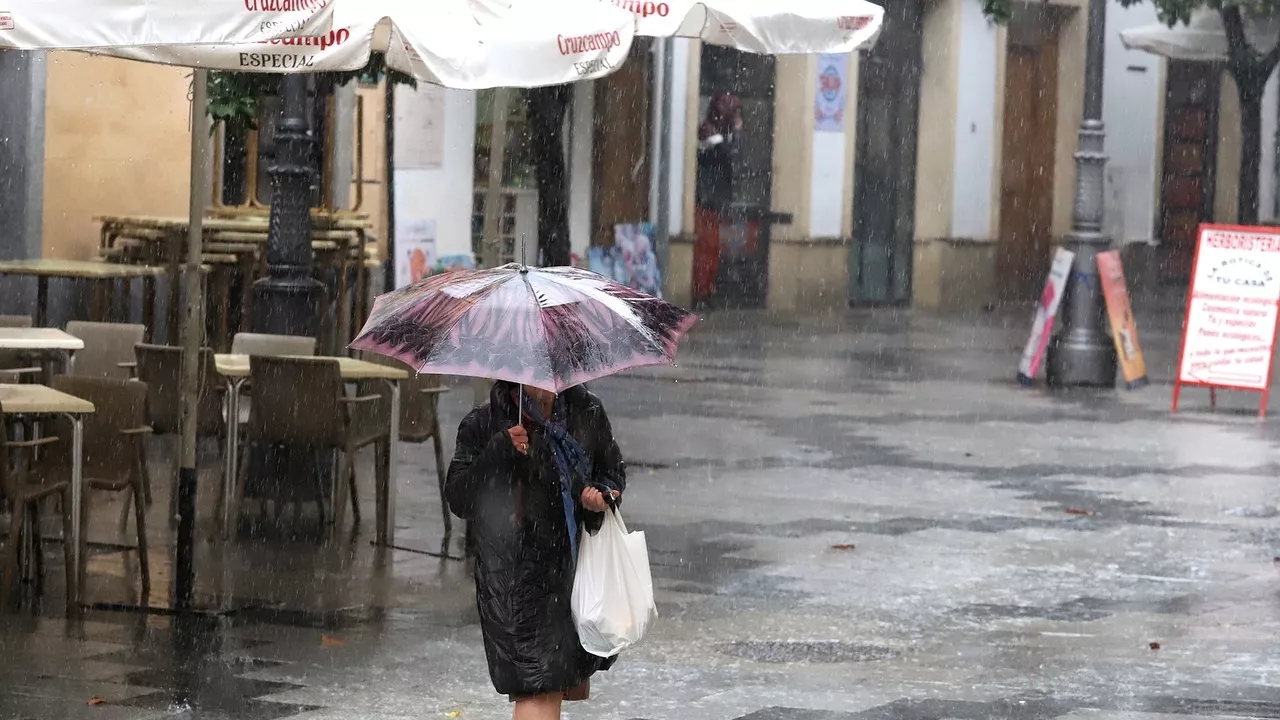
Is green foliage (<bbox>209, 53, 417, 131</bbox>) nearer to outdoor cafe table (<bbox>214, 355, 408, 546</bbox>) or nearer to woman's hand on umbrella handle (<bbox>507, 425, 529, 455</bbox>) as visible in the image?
outdoor cafe table (<bbox>214, 355, 408, 546</bbox>)

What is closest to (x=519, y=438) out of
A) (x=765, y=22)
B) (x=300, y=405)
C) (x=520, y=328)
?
(x=520, y=328)

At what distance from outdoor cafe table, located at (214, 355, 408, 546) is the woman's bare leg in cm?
477

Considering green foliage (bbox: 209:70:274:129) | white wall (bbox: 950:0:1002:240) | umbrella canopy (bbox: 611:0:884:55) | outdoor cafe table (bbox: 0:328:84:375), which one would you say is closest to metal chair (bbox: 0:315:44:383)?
outdoor cafe table (bbox: 0:328:84:375)

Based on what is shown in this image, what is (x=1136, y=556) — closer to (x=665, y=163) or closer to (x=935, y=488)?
(x=935, y=488)

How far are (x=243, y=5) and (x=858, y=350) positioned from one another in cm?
1645

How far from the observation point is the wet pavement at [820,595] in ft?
24.5

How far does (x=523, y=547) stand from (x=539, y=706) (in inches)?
16.5

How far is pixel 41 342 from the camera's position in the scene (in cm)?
997

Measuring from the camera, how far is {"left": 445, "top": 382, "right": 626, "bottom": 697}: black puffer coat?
567cm

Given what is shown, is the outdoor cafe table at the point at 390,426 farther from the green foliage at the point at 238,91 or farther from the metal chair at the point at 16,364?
the green foliage at the point at 238,91

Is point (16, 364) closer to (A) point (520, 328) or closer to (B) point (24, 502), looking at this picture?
(B) point (24, 502)

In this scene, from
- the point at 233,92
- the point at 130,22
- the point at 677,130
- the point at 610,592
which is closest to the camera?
the point at 610,592

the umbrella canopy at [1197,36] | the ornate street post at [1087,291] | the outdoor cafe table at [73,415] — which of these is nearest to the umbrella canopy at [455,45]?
the outdoor cafe table at [73,415]

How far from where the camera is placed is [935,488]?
43.5 feet
